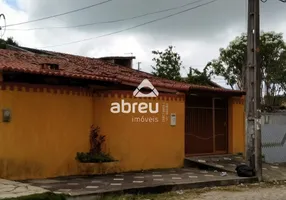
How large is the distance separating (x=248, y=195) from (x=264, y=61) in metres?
27.0

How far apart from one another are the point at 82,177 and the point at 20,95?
2707 mm

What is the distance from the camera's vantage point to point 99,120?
13172mm

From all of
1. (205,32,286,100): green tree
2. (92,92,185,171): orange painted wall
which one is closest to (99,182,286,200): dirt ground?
(92,92,185,171): orange painted wall

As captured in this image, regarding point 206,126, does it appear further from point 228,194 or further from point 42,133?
point 42,133

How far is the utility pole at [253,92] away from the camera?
1273cm

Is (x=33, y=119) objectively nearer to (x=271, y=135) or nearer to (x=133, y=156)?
(x=133, y=156)

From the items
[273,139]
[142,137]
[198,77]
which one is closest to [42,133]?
[142,137]

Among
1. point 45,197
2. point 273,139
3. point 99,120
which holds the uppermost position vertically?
point 99,120

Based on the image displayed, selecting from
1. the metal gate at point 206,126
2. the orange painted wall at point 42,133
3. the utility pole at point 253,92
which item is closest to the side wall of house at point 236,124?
the metal gate at point 206,126

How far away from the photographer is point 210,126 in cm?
1653

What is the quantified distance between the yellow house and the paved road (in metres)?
3.52

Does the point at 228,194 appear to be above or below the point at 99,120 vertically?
below

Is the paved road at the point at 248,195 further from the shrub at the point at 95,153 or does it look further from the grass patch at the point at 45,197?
the shrub at the point at 95,153

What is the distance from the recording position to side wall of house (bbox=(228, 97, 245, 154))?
1697 centimetres
